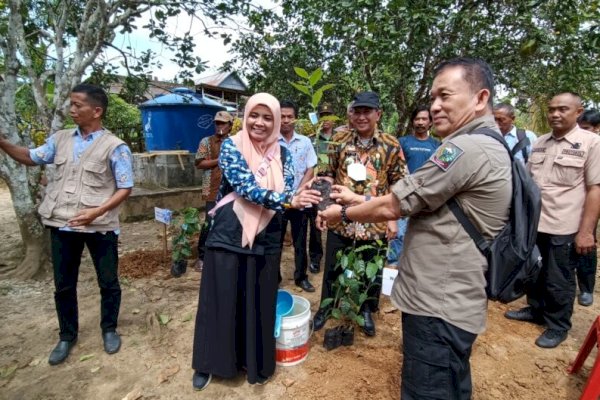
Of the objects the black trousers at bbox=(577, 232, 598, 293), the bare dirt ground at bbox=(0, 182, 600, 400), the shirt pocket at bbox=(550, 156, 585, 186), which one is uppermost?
the shirt pocket at bbox=(550, 156, 585, 186)

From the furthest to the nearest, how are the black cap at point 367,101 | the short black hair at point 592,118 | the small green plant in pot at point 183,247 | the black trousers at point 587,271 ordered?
the short black hair at point 592,118 → the small green plant in pot at point 183,247 → the black trousers at point 587,271 → the black cap at point 367,101

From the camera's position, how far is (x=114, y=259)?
257 centimetres

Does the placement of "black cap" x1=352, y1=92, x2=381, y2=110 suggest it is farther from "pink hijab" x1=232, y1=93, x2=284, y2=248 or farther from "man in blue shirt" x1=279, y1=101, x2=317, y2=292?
"man in blue shirt" x1=279, y1=101, x2=317, y2=292

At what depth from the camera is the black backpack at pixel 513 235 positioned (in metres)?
1.38

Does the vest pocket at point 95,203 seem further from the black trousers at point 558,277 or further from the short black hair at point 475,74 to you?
the black trousers at point 558,277

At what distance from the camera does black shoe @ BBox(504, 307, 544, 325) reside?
10.6 feet

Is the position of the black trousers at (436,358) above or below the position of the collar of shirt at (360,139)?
below

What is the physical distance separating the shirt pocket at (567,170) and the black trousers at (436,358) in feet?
6.58

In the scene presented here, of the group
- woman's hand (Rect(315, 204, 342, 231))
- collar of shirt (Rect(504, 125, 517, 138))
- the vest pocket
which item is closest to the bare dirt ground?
the vest pocket

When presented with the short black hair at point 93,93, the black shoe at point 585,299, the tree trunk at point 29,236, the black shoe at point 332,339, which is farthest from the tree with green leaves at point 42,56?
the black shoe at point 585,299

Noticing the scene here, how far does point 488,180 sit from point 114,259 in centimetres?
242

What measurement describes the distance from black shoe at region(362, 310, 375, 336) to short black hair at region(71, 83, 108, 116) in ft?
8.09

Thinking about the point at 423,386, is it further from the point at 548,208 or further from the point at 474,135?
the point at 548,208

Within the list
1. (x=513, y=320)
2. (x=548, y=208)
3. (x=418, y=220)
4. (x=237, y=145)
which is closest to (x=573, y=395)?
(x=513, y=320)
